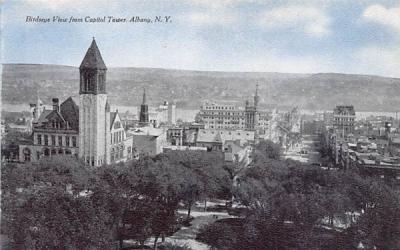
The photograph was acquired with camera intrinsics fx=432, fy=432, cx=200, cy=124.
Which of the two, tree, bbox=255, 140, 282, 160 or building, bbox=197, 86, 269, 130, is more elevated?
building, bbox=197, 86, 269, 130

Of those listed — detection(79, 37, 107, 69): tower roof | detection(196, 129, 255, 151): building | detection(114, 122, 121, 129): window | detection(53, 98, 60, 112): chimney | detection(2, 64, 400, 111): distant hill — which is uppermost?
detection(79, 37, 107, 69): tower roof

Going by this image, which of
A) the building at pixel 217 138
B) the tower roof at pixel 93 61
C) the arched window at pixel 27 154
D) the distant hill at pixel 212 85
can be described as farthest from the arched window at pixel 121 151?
the building at pixel 217 138

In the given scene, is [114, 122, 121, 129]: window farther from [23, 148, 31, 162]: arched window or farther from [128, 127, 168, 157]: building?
[23, 148, 31, 162]: arched window

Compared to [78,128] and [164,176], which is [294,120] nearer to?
[78,128]

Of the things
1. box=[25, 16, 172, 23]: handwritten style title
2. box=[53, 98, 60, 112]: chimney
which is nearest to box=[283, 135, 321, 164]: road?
box=[53, 98, 60, 112]: chimney

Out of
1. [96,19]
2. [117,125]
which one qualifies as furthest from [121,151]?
→ [96,19]
